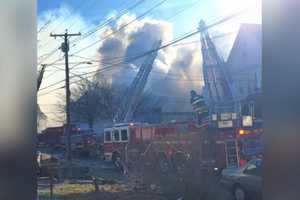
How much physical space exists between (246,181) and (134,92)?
24.1 inches

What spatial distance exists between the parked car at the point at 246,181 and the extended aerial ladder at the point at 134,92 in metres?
0.49

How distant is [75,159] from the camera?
2.11m

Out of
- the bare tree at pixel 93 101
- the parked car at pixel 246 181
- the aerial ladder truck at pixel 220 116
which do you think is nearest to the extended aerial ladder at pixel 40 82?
the bare tree at pixel 93 101

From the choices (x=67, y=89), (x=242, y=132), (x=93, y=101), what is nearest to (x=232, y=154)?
(x=242, y=132)

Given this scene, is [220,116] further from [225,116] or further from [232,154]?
[232,154]

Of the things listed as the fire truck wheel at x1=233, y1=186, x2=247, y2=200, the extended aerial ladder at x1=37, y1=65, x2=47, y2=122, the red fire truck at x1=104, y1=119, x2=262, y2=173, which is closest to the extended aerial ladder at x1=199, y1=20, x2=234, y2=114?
the red fire truck at x1=104, y1=119, x2=262, y2=173

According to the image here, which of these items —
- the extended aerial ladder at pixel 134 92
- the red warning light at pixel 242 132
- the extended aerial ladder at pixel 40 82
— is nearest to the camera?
the red warning light at pixel 242 132

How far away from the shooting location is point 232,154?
74.7 inches

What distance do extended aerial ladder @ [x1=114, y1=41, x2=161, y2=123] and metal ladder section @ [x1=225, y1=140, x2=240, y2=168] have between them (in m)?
0.44

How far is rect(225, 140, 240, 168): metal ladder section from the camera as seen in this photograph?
189 cm

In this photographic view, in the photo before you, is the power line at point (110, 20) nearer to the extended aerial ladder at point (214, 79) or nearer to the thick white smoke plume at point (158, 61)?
the thick white smoke plume at point (158, 61)

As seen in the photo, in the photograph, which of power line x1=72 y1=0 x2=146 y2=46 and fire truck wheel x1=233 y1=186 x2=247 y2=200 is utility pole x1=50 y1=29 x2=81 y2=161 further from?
fire truck wheel x1=233 y1=186 x2=247 y2=200

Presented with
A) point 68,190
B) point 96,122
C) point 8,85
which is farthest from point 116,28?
point 68,190

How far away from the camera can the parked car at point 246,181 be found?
6.24 ft
